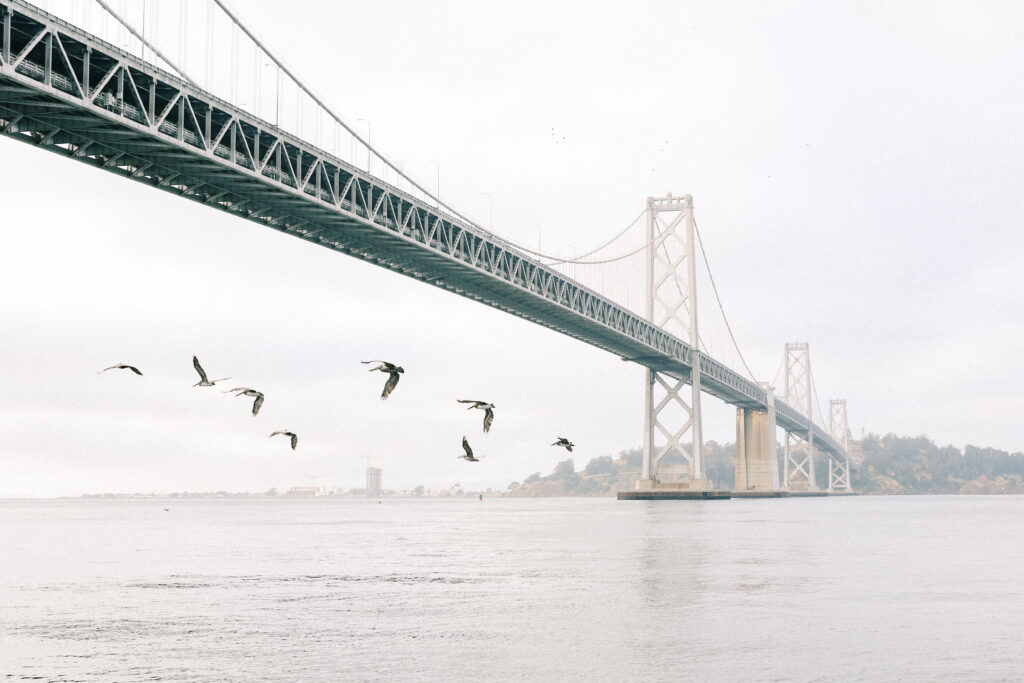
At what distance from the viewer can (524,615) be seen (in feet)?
58.2

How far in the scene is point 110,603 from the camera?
65.7 ft

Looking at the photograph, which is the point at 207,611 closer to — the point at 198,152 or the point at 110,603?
the point at 110,603

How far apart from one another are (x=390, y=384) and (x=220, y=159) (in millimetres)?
28488

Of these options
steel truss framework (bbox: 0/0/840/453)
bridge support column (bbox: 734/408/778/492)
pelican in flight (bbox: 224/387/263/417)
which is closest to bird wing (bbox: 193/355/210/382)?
pelican in flight (bbox: 224/387/263/417)

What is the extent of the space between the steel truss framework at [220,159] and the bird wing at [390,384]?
22322 millimetres

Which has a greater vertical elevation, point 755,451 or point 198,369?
point 755,451

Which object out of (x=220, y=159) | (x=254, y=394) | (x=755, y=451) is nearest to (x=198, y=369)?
(x=254, y=394)

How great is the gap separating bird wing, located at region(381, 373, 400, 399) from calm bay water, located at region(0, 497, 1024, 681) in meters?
3.47

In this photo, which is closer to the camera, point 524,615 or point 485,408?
point 485,408

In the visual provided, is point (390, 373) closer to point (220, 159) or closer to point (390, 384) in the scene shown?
point (390, 384)

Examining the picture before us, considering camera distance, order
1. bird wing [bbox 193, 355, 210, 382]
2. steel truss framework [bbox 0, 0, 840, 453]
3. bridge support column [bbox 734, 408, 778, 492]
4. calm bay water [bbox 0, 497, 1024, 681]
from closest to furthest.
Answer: bird wing [bbox 193, 355, 210, 382], calm bay water [bbox 0, 497, 1024, 681], steel truss framework [bbox 0, 0, 840, 453], bridge support column [bbox 734, 408, 778, 492]

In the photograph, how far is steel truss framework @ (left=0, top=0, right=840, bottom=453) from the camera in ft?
104

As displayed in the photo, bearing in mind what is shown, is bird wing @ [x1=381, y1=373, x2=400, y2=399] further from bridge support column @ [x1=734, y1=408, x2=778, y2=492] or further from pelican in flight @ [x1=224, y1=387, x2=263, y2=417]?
bridge support column @ [x1=734, y1=408, x2=778, y2=492]

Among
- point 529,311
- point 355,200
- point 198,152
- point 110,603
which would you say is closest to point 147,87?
point 198,152
